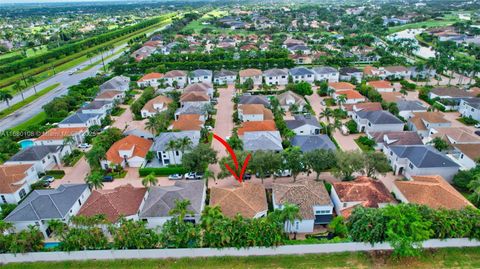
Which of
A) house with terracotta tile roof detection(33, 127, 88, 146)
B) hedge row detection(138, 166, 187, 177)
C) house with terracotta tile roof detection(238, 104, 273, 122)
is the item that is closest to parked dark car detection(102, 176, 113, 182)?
hedge row detection(138, 166, 187, 177)

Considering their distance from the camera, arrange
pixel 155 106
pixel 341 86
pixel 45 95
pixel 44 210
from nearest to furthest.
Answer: pixel 44 210 < pixel 155 106 < pixel 341 86 < pixel 45 95

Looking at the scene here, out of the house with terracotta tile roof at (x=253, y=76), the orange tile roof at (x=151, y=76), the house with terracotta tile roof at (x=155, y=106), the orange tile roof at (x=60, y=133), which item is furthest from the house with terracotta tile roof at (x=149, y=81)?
the orange tile roof at (x=60, y=133)

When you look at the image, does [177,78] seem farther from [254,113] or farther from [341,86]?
[341,86]

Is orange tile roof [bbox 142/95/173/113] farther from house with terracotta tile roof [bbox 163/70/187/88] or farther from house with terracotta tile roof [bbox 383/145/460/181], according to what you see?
house with terracotta tile roof [bbox 383/145/460/181]

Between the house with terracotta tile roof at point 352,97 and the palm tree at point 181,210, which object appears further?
the house with terracotta tile roof at point 352,97

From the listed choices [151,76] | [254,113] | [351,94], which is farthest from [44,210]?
[151,76]

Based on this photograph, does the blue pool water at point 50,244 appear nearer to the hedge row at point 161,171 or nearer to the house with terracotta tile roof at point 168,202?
the house with terracotta tile roof at point 168,202
